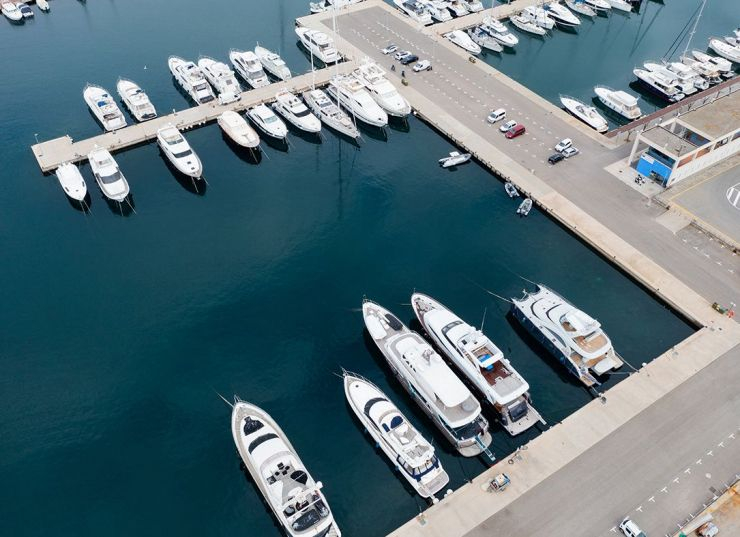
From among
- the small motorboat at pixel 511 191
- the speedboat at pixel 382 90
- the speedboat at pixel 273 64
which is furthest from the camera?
the speedboat at pixel 273 64

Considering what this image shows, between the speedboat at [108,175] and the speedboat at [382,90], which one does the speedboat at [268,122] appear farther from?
the speedboat at [108,175]

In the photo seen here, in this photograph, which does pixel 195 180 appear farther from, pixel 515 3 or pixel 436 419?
pixel 515 3

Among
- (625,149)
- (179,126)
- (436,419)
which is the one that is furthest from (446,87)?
(436,419)

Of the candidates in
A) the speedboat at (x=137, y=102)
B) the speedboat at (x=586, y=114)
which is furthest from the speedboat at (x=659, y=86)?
the speedboat at (x=137, y=102)

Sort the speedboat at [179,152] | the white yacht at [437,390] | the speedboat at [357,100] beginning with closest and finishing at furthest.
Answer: the white yacht at [437,390] < the speedboat at [179,152] < the speedboat at [357,100]

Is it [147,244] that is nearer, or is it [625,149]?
[147,244]

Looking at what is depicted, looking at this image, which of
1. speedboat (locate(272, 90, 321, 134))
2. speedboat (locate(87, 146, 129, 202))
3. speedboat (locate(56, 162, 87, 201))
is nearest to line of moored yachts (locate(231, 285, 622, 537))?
speedboat (locate(272, 90, 321, 134))
